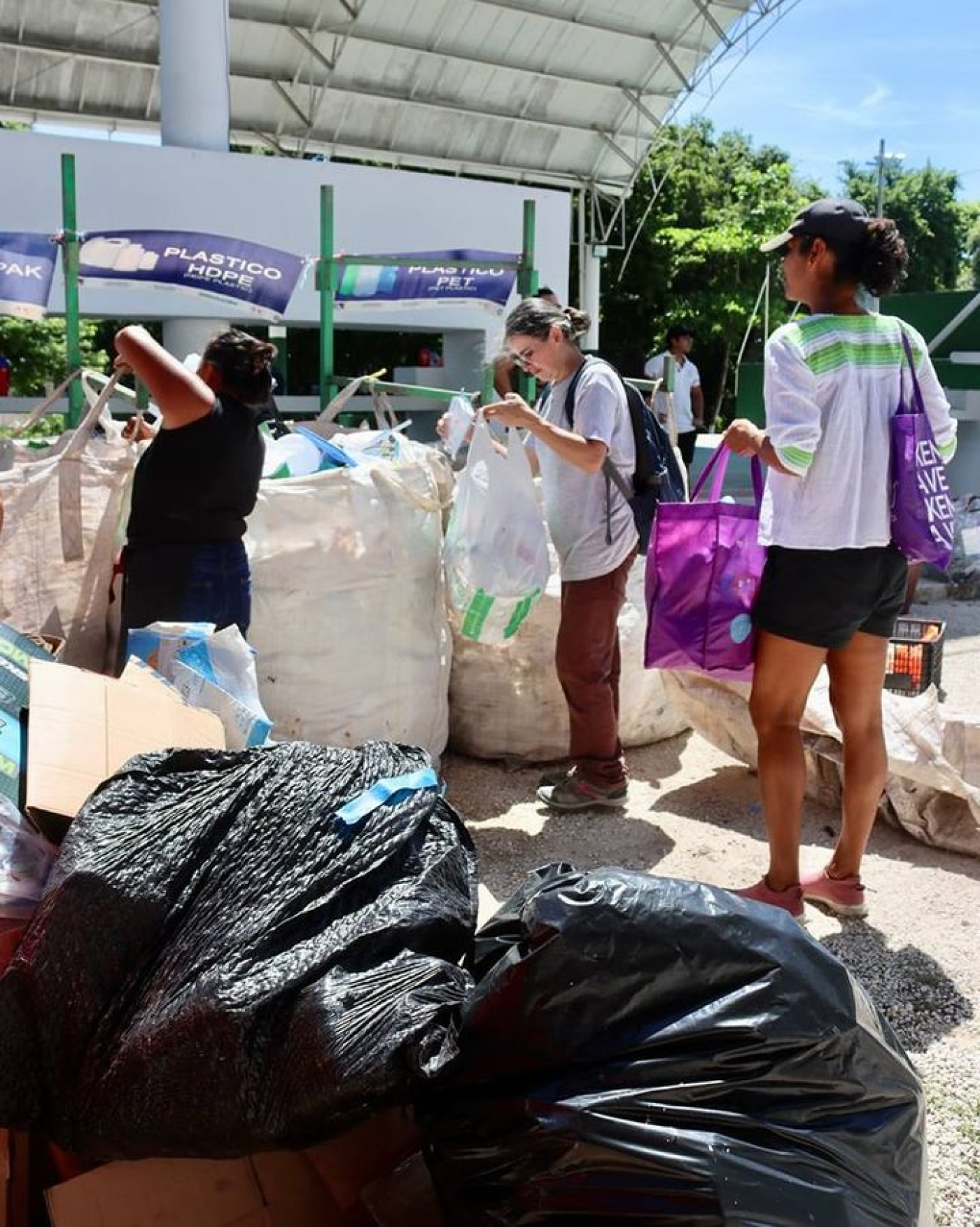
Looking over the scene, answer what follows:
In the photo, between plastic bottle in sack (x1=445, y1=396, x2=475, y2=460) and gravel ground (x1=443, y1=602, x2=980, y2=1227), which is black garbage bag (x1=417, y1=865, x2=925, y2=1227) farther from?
plastic bottle in sack (x1=445, y1=396, x2=475, y2=460)

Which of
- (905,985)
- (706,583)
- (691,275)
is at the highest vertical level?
(691,275)

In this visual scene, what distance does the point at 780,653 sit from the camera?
274cm

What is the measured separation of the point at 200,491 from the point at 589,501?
3.73 ft

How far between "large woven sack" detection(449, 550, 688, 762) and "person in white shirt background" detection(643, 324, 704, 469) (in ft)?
16.5

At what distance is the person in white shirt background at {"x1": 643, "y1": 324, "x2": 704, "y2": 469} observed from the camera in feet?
30.1

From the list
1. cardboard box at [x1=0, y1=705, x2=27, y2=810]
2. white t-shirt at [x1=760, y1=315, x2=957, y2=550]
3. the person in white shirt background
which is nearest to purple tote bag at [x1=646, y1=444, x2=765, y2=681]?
white t-shirt at [x1=760, y1=315, x2=957, y2=550]

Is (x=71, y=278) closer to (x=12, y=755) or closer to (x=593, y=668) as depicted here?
(x=593, y=668)

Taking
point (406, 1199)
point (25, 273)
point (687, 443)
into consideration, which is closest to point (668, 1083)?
point (406, 1199)

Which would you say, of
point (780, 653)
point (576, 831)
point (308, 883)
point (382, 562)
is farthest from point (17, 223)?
point (308, 883)

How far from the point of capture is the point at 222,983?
1442mm

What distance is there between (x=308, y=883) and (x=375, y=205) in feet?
34.2

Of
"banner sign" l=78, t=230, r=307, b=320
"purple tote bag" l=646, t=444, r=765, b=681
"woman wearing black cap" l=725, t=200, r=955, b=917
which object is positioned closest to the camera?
"woman wearing black cap" l=725, t=200, r=955, b=917

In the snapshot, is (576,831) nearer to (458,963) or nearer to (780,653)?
(780,653)

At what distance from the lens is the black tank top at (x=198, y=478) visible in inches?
111
